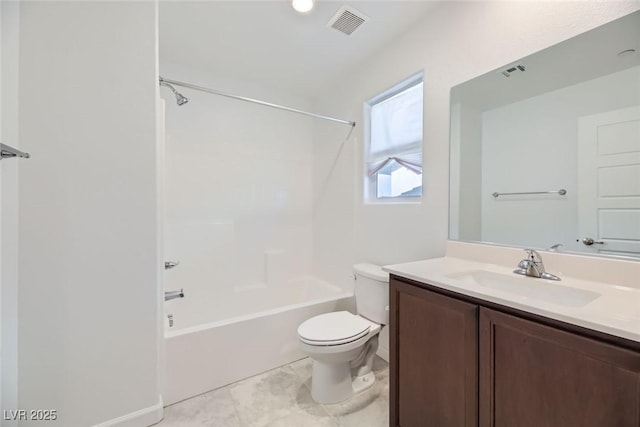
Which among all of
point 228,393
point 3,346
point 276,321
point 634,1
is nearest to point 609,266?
point 634,1

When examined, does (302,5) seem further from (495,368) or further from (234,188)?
(495,368)

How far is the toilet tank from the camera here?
5.64 feet

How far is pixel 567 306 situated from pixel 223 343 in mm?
1746

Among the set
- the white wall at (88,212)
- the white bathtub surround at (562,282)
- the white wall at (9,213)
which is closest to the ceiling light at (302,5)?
the white wall at (88,212)

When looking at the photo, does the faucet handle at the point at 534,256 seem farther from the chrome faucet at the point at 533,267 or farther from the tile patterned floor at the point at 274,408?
the tile patterned floor at the point at 274,408

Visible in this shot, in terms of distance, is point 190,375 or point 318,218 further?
point 318,218

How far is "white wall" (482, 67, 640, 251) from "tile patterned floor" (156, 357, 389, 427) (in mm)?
1170

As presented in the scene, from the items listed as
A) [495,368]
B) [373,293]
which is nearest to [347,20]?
[373,293]

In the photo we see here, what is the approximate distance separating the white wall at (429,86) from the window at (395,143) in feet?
0.29

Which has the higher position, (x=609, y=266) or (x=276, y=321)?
(x=609, y=266)

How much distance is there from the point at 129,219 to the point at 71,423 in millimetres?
990

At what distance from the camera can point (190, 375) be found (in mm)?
1613

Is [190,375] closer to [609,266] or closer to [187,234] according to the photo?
[187,234]

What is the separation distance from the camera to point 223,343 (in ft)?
5.60
